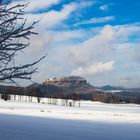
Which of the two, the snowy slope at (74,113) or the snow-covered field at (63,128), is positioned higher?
the snow-covered field at (63,128)

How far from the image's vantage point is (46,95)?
15338cm

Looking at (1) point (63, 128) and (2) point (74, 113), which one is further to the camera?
(2) point (74, 113)

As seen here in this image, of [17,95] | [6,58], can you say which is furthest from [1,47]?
[17,95]

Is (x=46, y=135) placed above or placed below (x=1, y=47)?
below

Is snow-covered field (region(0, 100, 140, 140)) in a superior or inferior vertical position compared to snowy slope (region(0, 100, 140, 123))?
superior

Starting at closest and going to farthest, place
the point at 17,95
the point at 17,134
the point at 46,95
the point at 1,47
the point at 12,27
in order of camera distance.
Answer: the point at 1,47
the point at 12,27
the point at 17,134
the point at 17,95
the point at 46,95

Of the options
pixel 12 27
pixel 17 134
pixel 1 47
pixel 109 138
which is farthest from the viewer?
pixel 109 138

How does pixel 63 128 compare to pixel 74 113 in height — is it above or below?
above

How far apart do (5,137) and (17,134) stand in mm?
1313

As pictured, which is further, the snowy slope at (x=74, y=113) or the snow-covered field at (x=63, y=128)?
the snowy slope at (x=74, y=113)

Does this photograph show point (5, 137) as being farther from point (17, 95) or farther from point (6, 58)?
point (17, 95)

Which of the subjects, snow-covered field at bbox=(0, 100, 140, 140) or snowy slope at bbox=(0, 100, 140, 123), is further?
snowy slope at bbox=(0, 100, 140, 123)

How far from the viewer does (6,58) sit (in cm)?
1228

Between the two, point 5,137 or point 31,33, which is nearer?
point 31,33
